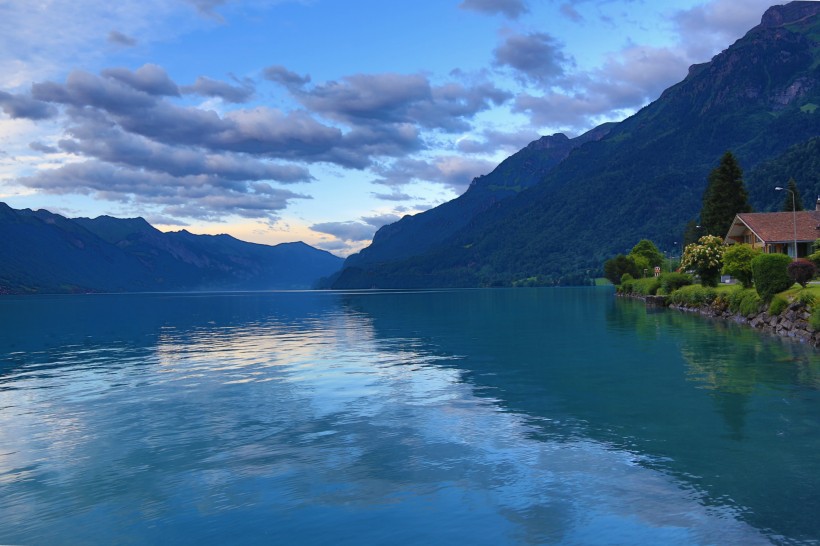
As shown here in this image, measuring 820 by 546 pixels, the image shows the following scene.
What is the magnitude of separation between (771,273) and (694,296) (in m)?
35.3

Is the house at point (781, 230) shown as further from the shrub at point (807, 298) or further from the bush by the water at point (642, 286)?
the shrub at point (807, 298)

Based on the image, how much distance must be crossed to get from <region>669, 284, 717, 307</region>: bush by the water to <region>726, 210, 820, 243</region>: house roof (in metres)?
17.5

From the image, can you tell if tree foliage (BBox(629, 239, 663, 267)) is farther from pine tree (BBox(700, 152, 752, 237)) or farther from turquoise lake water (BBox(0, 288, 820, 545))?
turquoise lake water (BBox(0, 288, 820, 545))

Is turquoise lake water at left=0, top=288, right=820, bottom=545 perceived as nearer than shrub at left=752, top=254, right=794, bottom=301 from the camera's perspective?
Yes

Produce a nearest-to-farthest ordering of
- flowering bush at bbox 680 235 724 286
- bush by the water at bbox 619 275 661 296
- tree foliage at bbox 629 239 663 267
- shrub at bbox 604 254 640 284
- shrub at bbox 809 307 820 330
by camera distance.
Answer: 1. shrub at bbox 809 307 820 330
2. flowering bush at bbox 680 235 724 286
3. bush by the water at bbox 619 275 661 296
4. shrub at bbox 604 254 640 284
5. tree foliage at bbox 629 239 663 267

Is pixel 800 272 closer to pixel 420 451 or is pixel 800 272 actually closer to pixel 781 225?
pixel 420 451

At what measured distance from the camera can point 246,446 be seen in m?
21.6

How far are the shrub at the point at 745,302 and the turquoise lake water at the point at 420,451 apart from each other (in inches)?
920

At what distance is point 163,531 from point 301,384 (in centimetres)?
2017

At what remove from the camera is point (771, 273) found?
198ft

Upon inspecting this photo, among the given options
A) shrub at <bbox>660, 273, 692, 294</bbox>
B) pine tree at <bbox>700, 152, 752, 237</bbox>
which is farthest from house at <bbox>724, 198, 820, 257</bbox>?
shrub at <bbox>660, 273, 692, 294</bbox>

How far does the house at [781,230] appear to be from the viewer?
103750mm

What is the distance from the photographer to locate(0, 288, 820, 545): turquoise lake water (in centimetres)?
1425

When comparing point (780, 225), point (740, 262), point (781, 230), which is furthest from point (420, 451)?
point (780, 225)
